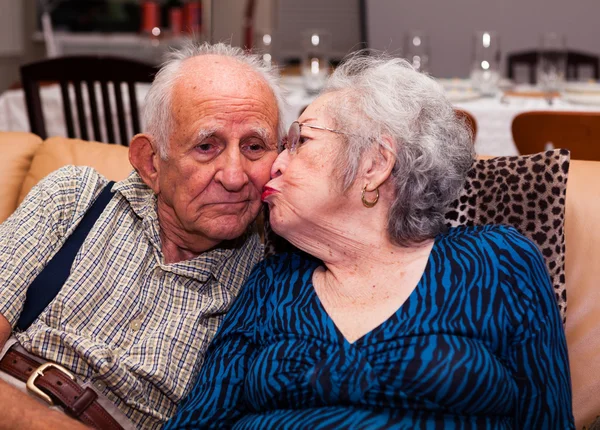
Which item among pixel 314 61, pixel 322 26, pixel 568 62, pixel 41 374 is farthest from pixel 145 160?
pixel 322 26

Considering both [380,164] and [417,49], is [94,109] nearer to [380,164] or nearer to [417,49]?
[417,49]

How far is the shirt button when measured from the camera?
1.59 m

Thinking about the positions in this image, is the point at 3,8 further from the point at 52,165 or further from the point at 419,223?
the point at 419,223

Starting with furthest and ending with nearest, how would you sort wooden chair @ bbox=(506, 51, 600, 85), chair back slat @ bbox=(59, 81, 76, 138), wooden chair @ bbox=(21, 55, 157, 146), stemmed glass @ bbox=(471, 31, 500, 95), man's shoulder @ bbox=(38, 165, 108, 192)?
wooden chair @ bbox=(506, 51, 600, 85)
stemmed glass @ bbox=(471, 31, 500, 95)
chair back slat @ bbox=(59, 81, 76, 138)
wooden chair @ bbox=(21, 55, 157, 146)
man's shoulder @ bbox=(38, 165, 108, 192)

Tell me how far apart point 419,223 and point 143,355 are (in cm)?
66

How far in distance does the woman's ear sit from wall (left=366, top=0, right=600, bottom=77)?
5161 mm

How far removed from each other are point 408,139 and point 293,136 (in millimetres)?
250

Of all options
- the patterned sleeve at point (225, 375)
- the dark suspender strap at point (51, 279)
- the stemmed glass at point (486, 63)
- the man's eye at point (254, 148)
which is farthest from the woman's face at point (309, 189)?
the stemmed glass at point (486, 63)

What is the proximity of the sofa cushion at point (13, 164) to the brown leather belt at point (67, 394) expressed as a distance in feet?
2.19

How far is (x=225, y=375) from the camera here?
151cm

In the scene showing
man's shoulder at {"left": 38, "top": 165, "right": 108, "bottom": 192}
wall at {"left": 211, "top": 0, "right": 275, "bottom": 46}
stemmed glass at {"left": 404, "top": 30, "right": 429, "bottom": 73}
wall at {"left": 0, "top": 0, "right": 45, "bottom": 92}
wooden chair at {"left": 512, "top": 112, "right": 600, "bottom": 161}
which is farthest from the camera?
wall at {"left": 0, "top": 0, "right": 45, "bottom": 92}

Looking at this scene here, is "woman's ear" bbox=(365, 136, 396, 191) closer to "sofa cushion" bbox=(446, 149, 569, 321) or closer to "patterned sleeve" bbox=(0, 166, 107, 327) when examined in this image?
"sofa cushion" bbox=(446, 149, 569, 321)

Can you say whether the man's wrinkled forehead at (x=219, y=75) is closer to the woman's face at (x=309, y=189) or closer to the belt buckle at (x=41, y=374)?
the woman's face at (x=309, y=189)

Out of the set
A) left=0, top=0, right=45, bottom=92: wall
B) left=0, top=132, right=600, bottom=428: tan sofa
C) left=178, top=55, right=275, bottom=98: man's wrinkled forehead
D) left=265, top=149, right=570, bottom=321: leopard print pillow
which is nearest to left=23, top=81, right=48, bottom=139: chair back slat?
left=178, top=55, right=275, bottom=98: man's wrinkled forehead
